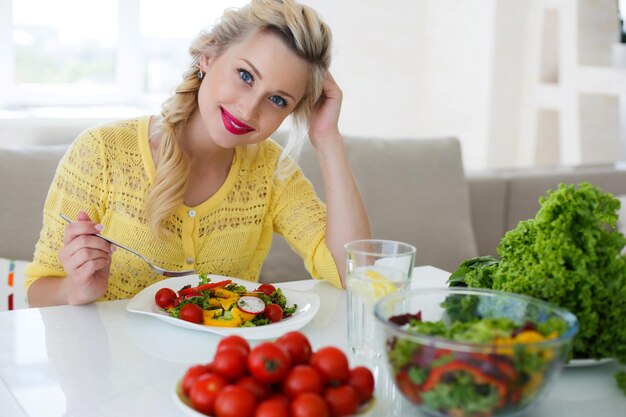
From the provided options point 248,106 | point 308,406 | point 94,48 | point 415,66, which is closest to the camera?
point 308,406

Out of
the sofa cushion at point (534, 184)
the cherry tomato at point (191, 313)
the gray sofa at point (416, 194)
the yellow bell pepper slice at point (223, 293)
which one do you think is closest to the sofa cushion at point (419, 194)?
the gray sofa at point (416, 194)

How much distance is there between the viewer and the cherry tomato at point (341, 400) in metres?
0.90

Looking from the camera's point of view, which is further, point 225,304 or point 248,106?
point 248,106

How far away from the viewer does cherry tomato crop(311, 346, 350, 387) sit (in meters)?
0.92

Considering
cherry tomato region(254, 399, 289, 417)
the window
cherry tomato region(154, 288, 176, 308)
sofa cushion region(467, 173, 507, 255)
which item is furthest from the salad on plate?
the window

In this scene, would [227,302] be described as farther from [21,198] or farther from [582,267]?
[21,198]

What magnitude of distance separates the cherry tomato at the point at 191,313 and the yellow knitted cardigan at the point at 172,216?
1.44 ft

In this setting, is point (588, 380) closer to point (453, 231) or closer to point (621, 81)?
point (453, 231)

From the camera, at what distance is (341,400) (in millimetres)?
900

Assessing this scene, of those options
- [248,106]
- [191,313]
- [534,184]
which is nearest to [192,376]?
[191,313]

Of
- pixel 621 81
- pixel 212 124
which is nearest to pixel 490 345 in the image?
pixel 212 124

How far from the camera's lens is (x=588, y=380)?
1174 mm

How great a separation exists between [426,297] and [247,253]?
0.90m

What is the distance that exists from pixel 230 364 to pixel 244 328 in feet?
1.24
